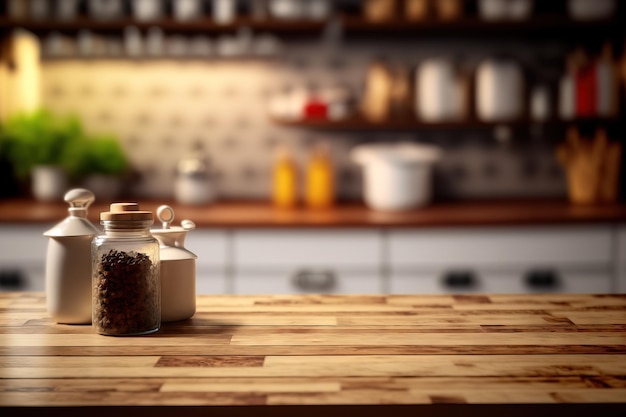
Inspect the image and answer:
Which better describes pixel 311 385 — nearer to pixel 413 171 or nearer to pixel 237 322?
pixel 237 322

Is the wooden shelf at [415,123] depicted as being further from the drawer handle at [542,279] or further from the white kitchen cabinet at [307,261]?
the drawer handle at [542,279]

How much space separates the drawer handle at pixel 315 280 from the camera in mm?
2971

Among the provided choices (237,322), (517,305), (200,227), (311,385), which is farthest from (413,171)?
(311,385)

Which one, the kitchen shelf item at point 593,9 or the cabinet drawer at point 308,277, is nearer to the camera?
the cabinet drawer at point 308,277

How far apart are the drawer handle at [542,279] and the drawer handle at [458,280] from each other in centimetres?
24

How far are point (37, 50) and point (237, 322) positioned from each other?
2935 millimetres

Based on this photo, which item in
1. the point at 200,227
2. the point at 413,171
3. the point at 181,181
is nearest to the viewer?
the point at 200,227

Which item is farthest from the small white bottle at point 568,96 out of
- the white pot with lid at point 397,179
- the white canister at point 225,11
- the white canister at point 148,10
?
the white canister at point 148,10

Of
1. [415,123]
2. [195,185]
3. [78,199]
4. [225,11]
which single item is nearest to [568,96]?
[415,123]

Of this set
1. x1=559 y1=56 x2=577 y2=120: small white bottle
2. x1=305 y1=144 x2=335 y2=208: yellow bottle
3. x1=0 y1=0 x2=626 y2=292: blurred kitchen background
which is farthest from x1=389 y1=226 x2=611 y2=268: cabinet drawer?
x1=559 y1=56 x2=577 y2=120: small white bottle

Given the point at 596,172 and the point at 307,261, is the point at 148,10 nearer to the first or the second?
the point at 307,261

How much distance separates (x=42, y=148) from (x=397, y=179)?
1746 millimetres

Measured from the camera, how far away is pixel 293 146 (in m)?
3.80

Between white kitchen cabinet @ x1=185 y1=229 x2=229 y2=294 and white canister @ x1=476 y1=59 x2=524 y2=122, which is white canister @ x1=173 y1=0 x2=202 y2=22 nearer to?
white kitchen cabinet @ x1=185 y1=229 x2=229 y2=294
